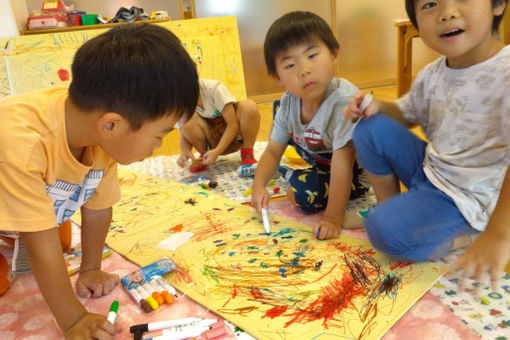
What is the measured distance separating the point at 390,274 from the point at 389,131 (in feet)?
1.09

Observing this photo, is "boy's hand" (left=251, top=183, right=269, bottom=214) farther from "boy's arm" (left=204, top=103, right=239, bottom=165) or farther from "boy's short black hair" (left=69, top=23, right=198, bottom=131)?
"boy's arm" (left=204, top=103, right=239, bottom=165)

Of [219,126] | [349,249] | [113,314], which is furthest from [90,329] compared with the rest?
[219,126]

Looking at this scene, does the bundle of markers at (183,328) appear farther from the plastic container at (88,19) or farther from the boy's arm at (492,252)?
the plastic container at (88,19)

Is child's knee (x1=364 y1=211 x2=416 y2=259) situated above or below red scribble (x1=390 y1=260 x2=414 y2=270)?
above

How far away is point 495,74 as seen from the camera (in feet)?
2.44

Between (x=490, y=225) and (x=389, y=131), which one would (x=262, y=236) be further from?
(x=490, y=225)

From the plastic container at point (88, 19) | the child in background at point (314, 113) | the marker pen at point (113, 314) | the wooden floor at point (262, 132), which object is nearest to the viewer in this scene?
the marker pen at point (113, 314)

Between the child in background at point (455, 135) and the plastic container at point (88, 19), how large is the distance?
253 centimetres

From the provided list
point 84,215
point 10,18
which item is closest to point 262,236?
point 84,215

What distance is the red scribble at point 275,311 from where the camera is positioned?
2.16 ft

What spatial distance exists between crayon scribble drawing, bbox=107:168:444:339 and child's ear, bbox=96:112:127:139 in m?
0.32

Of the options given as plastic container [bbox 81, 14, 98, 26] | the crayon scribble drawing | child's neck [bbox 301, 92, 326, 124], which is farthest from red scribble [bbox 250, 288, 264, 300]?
Answer: plastic container [bbox 81, 14, 98, 26]

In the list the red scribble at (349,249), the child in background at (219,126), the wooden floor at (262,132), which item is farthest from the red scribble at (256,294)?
the wooden floor at (262,132)

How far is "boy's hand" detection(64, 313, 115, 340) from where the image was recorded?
25.2 inches
